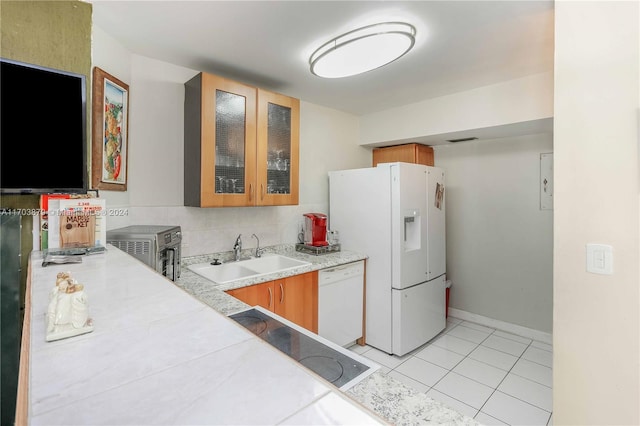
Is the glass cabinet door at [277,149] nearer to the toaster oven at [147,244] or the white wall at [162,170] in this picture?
the white wall at [162,170]

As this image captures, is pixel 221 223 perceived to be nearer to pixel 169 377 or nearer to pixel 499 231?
pixel 169 377

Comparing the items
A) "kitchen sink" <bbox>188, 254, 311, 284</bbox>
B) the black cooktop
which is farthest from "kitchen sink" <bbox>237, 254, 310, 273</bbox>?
the black cooktop

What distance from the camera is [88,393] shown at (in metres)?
0.39

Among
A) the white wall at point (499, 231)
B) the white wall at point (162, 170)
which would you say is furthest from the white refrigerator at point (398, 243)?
the white wall at point (162, 170)

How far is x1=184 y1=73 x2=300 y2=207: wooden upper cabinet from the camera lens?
2176 mm

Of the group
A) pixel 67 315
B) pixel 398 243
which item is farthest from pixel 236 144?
pixel 67 315

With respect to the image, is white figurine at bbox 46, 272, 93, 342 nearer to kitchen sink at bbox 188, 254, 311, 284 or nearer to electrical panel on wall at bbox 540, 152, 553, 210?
kitchen sink at bbox 188, 254, 311, 284

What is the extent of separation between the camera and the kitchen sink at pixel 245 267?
7.63 ft

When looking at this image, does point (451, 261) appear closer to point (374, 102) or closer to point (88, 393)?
point (374, 102)

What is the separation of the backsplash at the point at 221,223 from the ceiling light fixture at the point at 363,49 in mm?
1383

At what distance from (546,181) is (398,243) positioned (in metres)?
1.60

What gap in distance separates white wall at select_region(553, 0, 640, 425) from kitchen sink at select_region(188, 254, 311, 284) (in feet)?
5.48

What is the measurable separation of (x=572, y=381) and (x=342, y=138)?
2.88m

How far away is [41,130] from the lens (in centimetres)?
117
